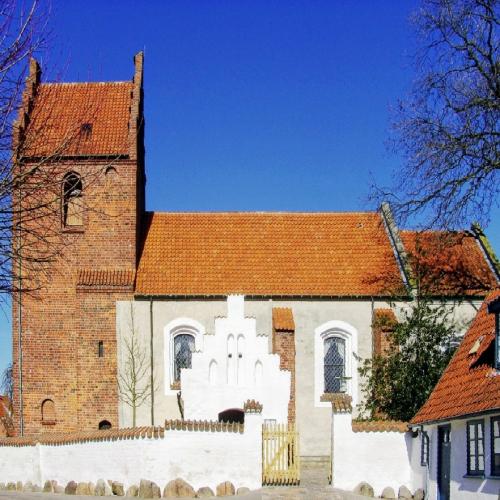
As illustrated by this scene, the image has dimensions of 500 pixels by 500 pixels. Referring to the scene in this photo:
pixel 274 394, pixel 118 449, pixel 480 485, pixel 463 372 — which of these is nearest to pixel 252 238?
pixel 274 394

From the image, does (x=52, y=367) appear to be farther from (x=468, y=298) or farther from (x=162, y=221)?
(x=468, y=298)

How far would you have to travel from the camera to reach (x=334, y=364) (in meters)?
31.4

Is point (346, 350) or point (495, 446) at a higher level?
point (346, 350)

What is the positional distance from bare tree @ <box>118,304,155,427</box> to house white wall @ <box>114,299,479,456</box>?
0.18 m

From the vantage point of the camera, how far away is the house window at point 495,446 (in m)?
16.8

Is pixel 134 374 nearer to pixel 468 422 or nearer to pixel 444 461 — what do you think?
pixel 444 461

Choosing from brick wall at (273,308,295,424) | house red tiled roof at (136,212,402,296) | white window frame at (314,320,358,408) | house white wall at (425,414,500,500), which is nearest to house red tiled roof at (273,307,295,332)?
brick wall at (273,308,295,424)

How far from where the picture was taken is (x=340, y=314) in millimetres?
31234

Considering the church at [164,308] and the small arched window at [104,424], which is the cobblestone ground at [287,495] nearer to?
the small arched window at [104,424]

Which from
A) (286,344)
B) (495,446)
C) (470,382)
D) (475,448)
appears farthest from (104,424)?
(495,446)

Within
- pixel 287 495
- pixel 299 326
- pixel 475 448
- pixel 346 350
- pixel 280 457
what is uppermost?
pixel 299 326

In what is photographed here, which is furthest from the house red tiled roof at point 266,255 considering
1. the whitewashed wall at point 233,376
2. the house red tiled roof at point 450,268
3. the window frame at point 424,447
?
the window frame at point 424,447

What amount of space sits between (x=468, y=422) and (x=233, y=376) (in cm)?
1039

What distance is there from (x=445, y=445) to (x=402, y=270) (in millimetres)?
12399
